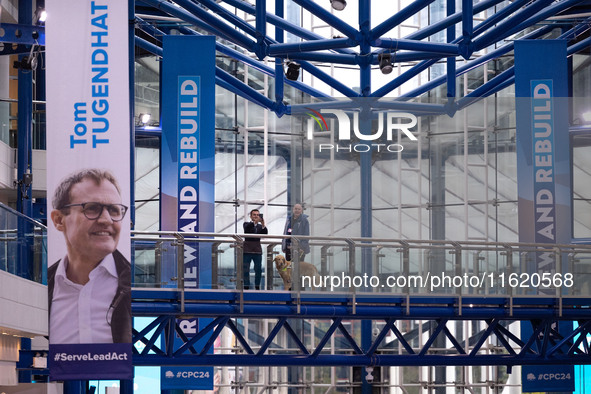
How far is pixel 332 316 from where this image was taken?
18594 mm

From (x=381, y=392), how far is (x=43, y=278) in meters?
12.6

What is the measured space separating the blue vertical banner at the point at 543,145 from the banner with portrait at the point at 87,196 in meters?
7.85

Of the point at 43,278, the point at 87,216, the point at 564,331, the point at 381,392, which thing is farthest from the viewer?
the point at 381,392

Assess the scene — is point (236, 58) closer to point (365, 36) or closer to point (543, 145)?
point (365, 36)

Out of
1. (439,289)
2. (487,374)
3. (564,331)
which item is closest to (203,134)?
(439,289)

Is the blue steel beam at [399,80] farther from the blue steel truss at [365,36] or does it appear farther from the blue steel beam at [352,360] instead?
the blue steel beam at [352,360]

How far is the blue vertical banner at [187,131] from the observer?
18.2 meters

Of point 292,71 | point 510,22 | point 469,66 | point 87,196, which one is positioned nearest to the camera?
point 87,196

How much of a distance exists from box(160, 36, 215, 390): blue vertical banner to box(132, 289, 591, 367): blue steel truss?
1.40 m

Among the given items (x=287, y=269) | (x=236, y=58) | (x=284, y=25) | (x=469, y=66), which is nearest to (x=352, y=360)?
(x=287, y=269)

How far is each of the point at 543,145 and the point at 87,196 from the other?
8.66 metres

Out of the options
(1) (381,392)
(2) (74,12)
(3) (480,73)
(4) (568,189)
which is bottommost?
(1) (381,392)

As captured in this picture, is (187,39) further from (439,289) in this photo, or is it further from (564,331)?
(564,331)

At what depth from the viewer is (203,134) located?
18.3 m
